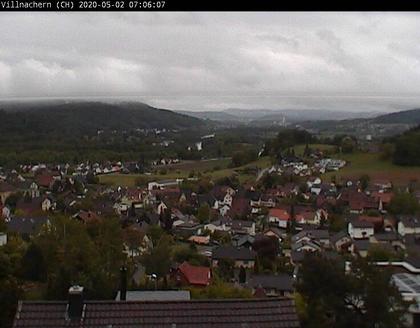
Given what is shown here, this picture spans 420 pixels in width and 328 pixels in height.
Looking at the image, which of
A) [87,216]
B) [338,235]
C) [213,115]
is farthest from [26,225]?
[338,235]

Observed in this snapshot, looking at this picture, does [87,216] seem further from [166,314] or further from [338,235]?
[338,235]

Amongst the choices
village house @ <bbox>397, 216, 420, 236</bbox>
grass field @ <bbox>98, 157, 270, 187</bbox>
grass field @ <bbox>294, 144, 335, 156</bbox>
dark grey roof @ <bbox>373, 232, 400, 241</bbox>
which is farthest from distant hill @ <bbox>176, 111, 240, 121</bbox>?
village house @ <bbox>397, 216, 420, 236</bbox>

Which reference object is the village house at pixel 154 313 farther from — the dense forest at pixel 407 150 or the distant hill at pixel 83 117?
the dense forest at pixel 407 150

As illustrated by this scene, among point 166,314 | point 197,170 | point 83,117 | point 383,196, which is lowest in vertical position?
point 166,314

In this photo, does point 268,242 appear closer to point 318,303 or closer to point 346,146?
point 346,146

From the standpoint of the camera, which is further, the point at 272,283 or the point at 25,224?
the point at 25,224

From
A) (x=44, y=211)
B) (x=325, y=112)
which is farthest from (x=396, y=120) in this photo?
(x=44, y=211)

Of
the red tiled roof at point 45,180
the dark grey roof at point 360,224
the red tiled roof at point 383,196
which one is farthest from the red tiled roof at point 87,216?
the red tiled roof at point 383,196

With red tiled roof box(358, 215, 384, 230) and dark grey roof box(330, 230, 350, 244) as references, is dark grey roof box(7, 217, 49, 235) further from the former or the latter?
red tiled roof box(358, 215, 384, 230)

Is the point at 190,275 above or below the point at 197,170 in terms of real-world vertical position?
below
